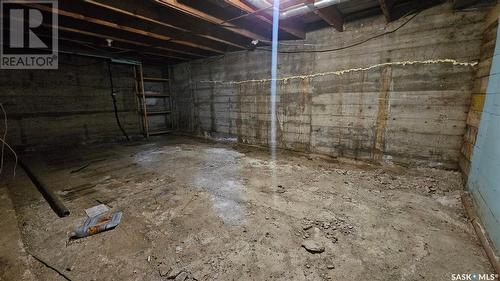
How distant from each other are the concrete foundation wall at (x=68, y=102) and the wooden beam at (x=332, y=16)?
18.4ft

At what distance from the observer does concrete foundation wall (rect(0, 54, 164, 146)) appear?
445cm

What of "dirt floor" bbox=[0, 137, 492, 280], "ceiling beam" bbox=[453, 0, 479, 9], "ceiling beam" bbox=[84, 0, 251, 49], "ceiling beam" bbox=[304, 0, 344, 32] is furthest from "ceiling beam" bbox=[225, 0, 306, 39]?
"dirt floor" bbox=[0, 137, 492, 280]

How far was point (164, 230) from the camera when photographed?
1.81 m

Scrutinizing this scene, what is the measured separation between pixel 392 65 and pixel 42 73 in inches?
274

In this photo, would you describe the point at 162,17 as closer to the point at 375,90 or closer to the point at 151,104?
the point at 375,90

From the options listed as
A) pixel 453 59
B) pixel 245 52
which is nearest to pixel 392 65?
pixel 453 59

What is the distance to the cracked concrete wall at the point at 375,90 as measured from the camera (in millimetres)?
2635

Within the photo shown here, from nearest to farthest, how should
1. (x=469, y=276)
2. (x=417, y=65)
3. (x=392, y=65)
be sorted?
(x=469, y=276)
(x=417, y=65)
(x=392, y=65)

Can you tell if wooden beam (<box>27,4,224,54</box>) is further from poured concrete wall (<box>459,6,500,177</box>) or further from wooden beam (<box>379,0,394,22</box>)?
poured concrete wall (<box>459,6,500,177</box>)

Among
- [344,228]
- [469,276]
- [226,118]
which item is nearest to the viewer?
[469,276]

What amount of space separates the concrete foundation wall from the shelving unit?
20 centimetres

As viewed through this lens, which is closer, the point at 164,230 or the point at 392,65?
the point at 164,230

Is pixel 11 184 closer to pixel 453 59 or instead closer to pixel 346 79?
pixel 346 79

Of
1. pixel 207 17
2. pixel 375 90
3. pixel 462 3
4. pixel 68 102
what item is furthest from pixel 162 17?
pixel 462 3
